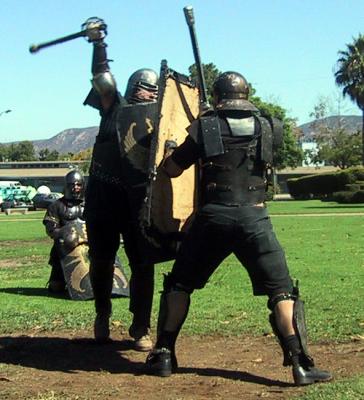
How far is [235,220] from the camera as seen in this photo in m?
4.70

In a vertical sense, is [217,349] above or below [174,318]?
below

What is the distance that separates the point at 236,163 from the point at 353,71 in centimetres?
5773

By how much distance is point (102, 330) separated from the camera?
599cm

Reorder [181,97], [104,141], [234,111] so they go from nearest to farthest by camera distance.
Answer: [234,111] < [181,97] < [104,141]

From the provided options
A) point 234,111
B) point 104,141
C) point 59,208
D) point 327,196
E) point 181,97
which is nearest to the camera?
point 234,111

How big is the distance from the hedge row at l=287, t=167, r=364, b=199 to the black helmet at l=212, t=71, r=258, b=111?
39.9m

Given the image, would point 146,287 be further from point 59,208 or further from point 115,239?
point 59,208

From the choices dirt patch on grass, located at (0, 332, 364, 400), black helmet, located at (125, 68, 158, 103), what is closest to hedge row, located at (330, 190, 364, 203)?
dirt patch on grass, located at (0, 332, 364, 400)

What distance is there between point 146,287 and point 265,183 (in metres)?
1.46

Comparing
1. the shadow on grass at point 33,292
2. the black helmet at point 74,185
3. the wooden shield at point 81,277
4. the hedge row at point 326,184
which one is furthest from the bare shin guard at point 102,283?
the hedge row at point 326,184

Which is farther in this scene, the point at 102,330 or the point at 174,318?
the point at 102,330

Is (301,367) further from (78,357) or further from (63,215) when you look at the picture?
(63,215)

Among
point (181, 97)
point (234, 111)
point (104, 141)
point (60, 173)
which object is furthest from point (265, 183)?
point (60, 173)

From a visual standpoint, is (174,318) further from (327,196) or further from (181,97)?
(327,196)
